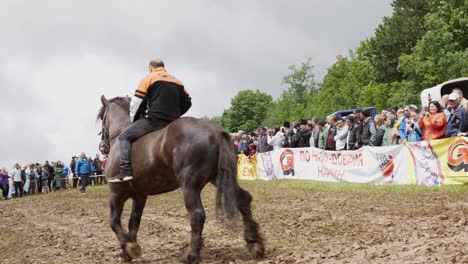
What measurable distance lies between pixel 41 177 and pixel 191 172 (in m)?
32.5

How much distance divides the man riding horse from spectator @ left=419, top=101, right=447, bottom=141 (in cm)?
858

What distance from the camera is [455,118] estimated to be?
47.3ft

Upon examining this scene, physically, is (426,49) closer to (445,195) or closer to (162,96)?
(445,195)

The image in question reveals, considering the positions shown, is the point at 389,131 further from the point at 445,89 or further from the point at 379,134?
the point at 445,89

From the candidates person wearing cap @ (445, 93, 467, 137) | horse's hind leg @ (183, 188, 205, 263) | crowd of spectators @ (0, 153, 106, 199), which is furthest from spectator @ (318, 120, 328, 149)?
crowd of spectators @ (0, 153, 106, 199)

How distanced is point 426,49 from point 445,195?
3575 cm

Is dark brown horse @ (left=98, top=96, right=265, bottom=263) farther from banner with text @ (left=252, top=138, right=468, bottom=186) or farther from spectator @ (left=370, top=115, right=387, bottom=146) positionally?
spectator @ (left=370, top=115, right=387, bottom=146)

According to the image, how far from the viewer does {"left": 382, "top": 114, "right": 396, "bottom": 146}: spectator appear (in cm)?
1739

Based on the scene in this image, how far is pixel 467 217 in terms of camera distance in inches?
364

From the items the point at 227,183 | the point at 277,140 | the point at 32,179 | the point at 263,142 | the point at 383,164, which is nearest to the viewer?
the point at 227,183

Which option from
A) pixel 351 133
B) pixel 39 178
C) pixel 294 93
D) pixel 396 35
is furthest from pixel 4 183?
pixel 294 93

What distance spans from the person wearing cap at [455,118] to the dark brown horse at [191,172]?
27.1 ft

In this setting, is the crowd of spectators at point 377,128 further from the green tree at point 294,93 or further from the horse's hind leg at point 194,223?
the green tree at point 294,93

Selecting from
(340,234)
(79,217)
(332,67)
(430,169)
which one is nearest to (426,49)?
(332,67)
